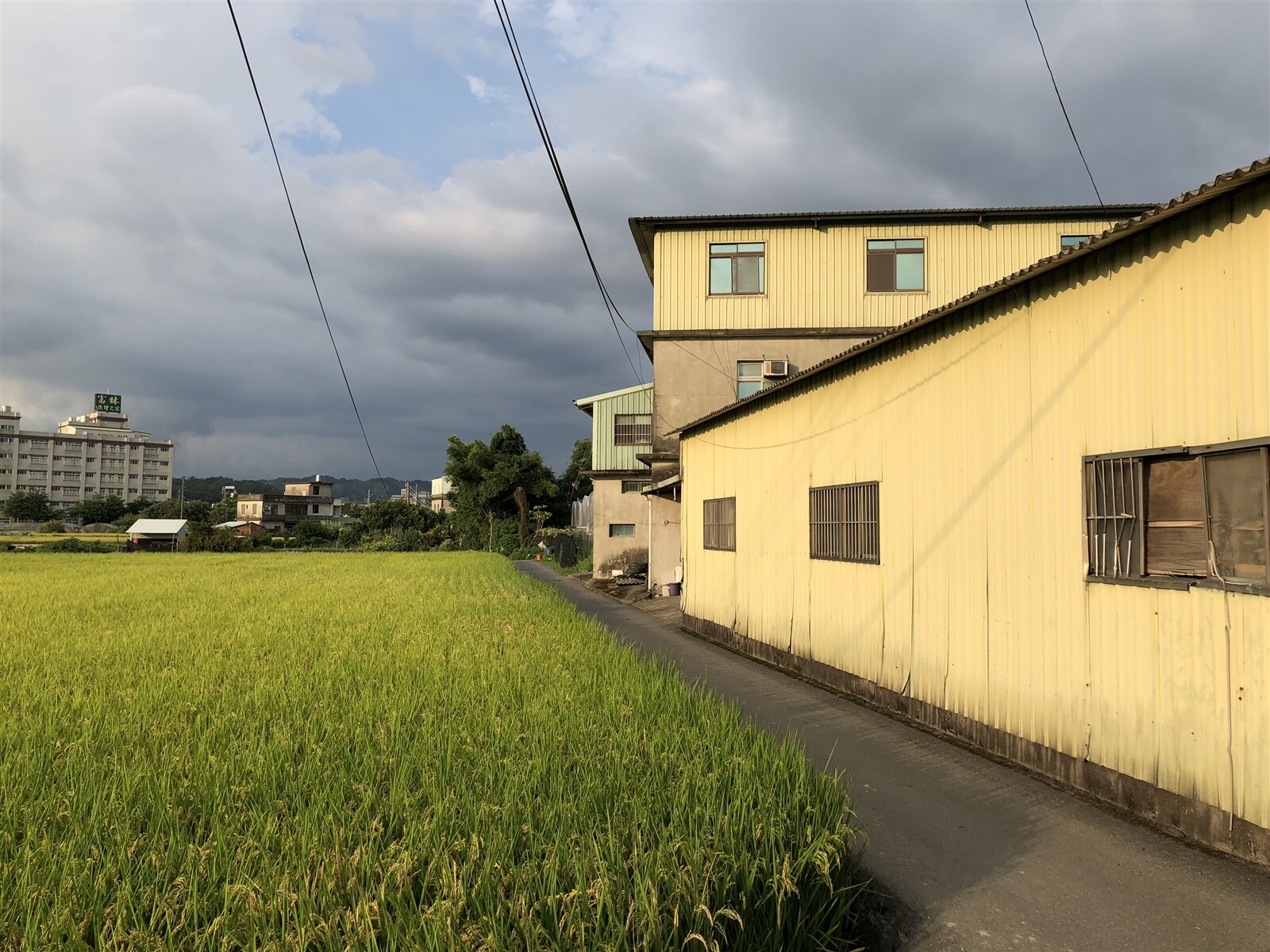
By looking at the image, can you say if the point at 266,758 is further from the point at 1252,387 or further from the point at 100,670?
the point at 1252,387

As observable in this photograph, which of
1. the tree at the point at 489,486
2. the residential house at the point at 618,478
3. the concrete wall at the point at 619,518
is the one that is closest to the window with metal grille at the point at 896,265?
the residential house at the point at 618,478

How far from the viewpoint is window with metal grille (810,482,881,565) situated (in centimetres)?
920

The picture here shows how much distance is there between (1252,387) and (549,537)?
159 ft

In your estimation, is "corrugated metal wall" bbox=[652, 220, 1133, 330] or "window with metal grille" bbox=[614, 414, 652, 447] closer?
"corrugated metal wall" bbox=[652, 220, 1133, 330]

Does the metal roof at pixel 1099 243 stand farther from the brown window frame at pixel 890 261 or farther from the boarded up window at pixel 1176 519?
the brown window frame at pixel 890 261

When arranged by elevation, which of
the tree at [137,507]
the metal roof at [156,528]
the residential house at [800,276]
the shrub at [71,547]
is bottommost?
the shrub at [71,547]

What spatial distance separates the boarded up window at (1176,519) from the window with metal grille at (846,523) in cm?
381

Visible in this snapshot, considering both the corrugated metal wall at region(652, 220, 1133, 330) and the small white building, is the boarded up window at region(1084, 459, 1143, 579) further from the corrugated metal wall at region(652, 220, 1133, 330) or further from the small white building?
the small white building

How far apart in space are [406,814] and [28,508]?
4898 inches

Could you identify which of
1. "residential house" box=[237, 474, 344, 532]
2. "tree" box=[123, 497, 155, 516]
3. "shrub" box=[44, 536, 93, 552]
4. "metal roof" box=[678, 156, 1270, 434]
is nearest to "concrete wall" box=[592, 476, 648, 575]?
"metal roof" box=[678, 156, 1270, 434]

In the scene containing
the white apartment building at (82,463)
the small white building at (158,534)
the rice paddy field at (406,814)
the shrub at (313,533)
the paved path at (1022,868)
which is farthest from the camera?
the white apartment building at (82,463)

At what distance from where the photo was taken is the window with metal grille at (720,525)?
14.0m

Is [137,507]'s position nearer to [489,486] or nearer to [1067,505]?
[489,486]

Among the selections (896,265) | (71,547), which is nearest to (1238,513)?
(896,265)
